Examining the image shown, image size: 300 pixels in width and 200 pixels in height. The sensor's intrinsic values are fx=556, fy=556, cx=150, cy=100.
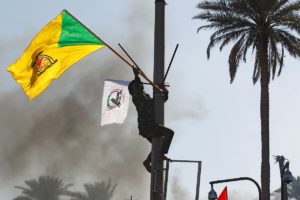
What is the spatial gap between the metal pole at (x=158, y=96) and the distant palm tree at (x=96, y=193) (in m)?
85.0

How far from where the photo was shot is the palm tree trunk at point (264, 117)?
28.0 metres

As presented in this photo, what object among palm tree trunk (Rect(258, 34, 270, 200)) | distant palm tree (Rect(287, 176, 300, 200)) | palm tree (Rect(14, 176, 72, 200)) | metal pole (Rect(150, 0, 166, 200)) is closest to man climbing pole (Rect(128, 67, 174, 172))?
metal pole (Rect(150, 0, 166, 200))

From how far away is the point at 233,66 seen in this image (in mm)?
30859

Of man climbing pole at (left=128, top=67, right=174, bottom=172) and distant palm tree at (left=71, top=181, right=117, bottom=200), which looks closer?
man climbing pole at (left=128, top=67, right=174, bottom=172)

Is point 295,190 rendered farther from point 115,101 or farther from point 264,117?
point 115,101

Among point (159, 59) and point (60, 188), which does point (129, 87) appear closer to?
point (159, 59)

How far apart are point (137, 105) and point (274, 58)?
24220 millimetres

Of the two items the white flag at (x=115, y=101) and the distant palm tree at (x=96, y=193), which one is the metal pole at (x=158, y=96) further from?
the distant palm tree at (x=96, y=193)

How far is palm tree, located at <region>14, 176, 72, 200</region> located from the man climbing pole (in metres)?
79.6

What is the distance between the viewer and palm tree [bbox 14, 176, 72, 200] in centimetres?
8544

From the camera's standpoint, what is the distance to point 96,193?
90750 millimetres

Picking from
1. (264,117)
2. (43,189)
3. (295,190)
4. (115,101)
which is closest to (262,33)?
(264,117)

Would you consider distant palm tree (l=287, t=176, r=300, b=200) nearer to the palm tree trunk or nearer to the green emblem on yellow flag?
the palm tree trunk

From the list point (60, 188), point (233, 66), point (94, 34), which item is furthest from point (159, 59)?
point (60, 188)
